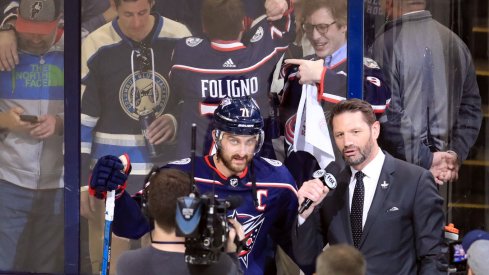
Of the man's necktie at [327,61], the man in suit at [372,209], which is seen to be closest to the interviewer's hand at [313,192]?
the man in suit at [372,209]

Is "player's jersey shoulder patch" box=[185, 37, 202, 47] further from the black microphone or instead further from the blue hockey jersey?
the black microphone

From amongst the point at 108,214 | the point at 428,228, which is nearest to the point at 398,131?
the point at 428,228

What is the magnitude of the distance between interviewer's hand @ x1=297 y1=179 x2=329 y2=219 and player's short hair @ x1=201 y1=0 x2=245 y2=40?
1205mm

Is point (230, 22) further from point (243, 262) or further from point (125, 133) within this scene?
point (243, 262)

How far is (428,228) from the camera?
6934 millimetres

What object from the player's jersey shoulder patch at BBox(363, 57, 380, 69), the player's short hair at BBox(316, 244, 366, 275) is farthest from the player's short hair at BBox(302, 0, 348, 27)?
the player's short hair at BBox(316, 244, 366, 275)

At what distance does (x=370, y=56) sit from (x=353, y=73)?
169mm

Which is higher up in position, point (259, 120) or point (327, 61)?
point (327, 61)

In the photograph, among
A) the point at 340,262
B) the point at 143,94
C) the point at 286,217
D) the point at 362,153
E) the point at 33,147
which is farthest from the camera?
the point at 33,147

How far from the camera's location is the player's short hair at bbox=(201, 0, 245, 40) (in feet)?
25.4

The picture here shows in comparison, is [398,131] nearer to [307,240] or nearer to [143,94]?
[307,240]

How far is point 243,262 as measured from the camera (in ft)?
23.2

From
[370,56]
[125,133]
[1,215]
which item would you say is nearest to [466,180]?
[370,56]

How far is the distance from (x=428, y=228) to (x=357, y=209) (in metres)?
0.44
